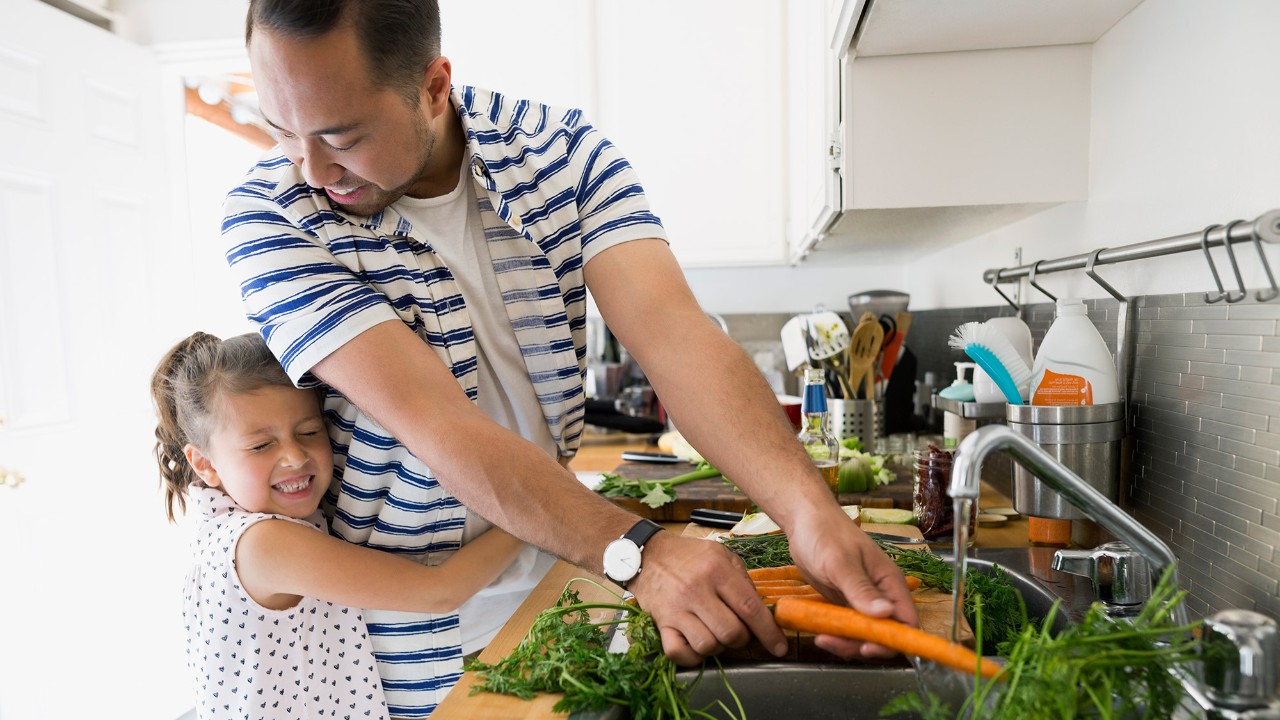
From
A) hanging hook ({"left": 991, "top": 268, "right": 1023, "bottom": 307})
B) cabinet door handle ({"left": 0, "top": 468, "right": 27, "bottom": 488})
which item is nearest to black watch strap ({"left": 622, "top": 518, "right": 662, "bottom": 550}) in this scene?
hanging hook ({"left": 991, "top": 268, "right": 1023, "bottom": 307})

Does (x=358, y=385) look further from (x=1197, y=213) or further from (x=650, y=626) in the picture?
(x=1197, y=213)

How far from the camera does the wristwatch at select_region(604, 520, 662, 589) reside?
31.6 inches

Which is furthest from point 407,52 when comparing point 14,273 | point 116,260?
point 116,260

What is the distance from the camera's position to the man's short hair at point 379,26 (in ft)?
2.90

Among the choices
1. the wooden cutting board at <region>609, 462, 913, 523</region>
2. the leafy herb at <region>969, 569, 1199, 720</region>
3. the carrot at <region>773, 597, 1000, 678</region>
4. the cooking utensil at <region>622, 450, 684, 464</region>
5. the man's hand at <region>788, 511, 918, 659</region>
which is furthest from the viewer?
the cooking utensil at <region>622, 450, 684, 464</region>

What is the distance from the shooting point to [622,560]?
2.64ft

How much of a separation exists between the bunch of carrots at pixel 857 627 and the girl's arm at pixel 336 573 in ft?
1.43

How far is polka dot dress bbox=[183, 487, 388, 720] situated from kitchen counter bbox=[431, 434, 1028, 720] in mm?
278

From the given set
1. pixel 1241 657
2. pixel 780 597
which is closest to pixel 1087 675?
pixel 1241 657

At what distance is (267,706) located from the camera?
3.66ft

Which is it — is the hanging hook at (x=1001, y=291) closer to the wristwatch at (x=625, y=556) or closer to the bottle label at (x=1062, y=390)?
the bottle label at (x=1062, y=390)

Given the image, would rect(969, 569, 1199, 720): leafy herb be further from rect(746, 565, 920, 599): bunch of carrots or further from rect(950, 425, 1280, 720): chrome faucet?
rect(746, 565, 920, 599): bunch of carrots

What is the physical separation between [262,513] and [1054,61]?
51.0 inches

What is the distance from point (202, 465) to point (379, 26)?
0.68m
